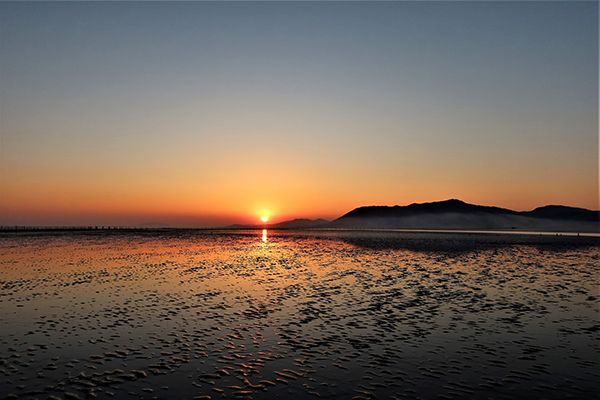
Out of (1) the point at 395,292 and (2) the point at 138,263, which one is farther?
(2) the point at 138,263

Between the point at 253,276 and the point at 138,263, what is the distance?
1804 cm

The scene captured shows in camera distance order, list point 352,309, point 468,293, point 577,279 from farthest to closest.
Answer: point 577,279
point 468,293
point 352,309

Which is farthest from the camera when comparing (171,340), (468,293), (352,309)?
(468,293)

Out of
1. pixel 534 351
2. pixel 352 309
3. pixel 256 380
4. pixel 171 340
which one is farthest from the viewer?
pixel 352 309

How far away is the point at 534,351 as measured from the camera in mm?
14758

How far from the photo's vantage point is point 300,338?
1642 cm

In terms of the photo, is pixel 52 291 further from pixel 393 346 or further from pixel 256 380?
pixel 393 346

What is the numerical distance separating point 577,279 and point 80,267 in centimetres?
4724

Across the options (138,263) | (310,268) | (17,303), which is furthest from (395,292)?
(138,263)

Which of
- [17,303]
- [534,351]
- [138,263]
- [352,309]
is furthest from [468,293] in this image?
[138,263]

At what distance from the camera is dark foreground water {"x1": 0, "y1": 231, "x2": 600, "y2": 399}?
11.5 m

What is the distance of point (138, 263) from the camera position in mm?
45562

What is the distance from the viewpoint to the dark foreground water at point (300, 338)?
11477mm

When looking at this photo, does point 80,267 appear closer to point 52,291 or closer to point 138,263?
point 138,263
